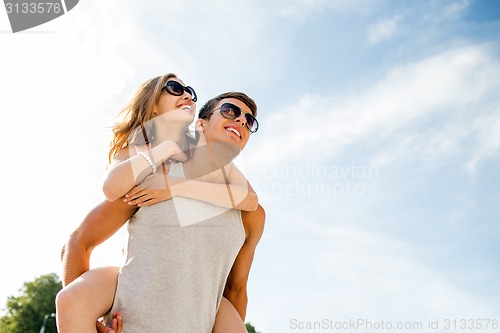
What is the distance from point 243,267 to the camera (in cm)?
371

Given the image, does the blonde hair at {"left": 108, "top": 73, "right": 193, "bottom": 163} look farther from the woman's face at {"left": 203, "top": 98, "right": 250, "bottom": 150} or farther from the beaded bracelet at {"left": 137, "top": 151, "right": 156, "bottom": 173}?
the beaded bracelet at {"left": 137, "top": 151, "right": 156, "bottom": 173}

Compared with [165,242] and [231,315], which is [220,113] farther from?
[231,315]

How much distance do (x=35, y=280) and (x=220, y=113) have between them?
4359cm

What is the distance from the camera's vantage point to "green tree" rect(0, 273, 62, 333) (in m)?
39.8

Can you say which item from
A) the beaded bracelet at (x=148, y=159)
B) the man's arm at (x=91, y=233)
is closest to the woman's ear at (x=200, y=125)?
the beaded bracelet at (x=148, y=159)

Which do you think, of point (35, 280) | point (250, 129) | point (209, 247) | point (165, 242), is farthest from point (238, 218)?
point (35, 280)

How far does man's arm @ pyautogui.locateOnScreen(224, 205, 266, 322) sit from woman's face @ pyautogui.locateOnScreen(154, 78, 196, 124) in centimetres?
98

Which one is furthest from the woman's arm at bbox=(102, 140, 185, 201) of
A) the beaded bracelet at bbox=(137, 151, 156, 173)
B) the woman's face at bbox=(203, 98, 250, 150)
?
the woman's face at bbox=(203, 98, 250, 150)

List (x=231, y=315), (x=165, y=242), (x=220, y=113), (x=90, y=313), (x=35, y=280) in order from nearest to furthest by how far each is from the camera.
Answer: (x=90, y=313), (x=165, y=242), (x=231, y=315), (x=220, y=113), (x=35, y=280)

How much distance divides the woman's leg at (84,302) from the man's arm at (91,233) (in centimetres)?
17

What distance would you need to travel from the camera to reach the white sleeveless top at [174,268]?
298 cm

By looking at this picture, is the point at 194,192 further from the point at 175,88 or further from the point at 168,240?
the point at 175,88

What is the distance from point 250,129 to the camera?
414 cm

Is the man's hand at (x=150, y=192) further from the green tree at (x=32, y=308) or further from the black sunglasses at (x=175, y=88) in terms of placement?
the green tree at (x=32, y=308)
